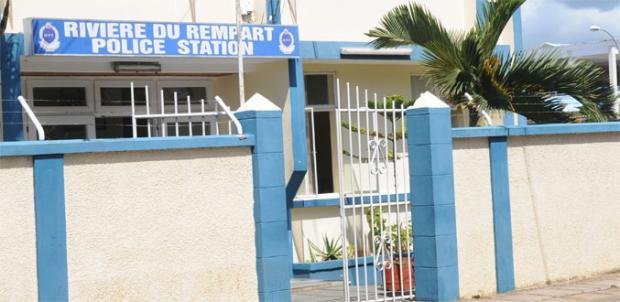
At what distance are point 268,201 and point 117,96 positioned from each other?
17.7ft

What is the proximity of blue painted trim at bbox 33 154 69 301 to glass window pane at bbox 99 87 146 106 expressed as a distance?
583 centimetres

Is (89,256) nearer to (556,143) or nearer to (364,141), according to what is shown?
(556,143)

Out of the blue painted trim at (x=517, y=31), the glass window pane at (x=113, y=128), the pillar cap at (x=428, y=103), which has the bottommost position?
the pillar cap at (x=428, y=103)

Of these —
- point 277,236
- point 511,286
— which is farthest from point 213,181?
point 511,286

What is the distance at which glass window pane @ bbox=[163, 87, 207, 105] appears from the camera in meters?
15.3

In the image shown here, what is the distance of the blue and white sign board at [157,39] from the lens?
496 inches

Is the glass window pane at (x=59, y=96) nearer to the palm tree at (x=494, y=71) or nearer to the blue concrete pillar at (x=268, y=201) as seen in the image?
the palm tree at (x=494, y=71)

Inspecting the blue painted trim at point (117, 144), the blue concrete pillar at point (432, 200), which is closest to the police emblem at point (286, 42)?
the blue concrete pillar at point (432, 200)

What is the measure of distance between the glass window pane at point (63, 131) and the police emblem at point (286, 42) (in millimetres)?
2936

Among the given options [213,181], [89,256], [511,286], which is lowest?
[511,286]

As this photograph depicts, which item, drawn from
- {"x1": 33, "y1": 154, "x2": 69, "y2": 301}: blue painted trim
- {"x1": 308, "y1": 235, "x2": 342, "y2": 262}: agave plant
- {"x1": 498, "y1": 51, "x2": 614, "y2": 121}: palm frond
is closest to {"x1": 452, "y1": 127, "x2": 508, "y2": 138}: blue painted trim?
{"x1": 498, "y1": 51, "x2": 614, "y2": 121}: palm frond

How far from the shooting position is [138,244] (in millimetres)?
9391

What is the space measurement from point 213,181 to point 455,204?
10.2ft

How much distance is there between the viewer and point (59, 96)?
14.4 m
